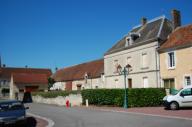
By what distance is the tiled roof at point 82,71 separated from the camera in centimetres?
4225

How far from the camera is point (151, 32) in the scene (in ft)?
102

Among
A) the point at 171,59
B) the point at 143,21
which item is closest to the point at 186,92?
the point at 171,59

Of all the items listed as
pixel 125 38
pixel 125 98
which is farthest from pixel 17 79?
pixel 125 98

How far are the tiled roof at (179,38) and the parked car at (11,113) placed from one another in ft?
57.7

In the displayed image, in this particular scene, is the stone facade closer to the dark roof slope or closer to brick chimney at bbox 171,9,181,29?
the dark roof slope

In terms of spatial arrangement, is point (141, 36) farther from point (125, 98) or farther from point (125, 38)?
point (125, 98)

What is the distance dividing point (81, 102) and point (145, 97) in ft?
26.4

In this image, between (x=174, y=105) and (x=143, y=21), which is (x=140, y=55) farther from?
(x=174, y=105)

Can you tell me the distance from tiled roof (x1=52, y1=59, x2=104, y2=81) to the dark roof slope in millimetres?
6992

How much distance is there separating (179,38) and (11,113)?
64.7 ft

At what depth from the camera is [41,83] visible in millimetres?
54031

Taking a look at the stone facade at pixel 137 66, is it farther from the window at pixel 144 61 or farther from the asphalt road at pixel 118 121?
the asphalt road at pixel 118 121

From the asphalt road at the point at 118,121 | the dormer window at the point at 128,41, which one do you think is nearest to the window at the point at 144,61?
the dormer window at the point at 128,41

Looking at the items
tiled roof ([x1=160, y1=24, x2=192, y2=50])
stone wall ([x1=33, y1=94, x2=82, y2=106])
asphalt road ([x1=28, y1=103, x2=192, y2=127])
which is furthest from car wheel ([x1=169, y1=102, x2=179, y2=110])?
stone wall ([x1=33, y1=94, x2=82, y2=106])
